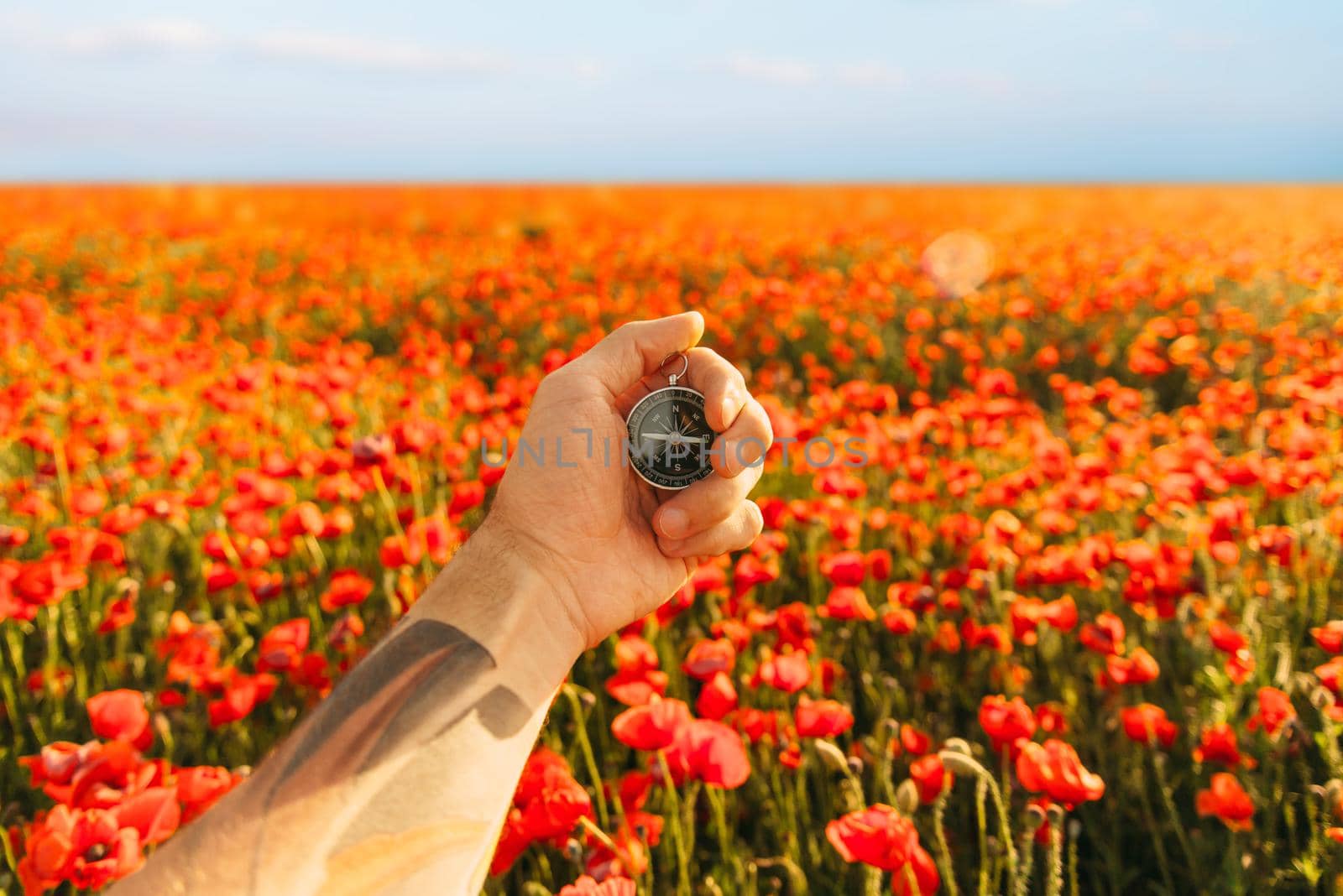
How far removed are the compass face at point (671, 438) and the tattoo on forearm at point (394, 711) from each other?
0.37 metres

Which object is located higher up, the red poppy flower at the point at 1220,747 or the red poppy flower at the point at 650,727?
the red poppy flower at the point at 650,727

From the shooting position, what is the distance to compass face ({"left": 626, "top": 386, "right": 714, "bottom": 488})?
1313mm

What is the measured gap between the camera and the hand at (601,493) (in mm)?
1247

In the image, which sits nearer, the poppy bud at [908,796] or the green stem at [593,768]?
the poppy bud at [908,796]

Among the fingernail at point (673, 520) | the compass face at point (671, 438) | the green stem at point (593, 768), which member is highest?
the compass face at point (671, 438)

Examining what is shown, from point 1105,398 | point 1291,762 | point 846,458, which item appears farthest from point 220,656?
point 1105,398

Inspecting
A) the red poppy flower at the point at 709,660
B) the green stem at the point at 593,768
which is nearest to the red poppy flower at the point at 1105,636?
the red poppy flower at the point at 709,660

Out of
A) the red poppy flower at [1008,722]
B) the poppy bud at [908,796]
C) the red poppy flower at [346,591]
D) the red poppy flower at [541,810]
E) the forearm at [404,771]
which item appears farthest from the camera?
the red poppy flower at [346,591]

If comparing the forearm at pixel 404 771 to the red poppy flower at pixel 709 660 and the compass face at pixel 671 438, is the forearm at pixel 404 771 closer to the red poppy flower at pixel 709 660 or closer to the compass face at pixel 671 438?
the compass face at pixel 671 438

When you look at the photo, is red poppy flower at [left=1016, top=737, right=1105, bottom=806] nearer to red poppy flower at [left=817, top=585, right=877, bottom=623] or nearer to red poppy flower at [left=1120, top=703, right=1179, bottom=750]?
red poppy flower at [left=1120, top=703, right=1179, bottom=750]

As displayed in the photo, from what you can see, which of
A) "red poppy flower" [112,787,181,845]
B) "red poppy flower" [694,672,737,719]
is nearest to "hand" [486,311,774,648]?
"red poppy flower" [694,672,737,719]

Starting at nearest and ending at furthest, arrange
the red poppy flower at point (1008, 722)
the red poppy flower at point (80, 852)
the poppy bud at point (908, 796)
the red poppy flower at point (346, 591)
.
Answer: the red poppy flower at point (80, 852) < the poppy bud at point (908, 796) < the red poppy flower at point (1008, 722) < the red poppy flower at point (346, 591)

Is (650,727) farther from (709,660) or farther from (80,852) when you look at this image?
(80,852)

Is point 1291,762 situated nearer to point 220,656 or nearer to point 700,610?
point 700,610
